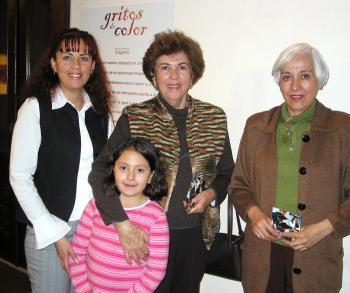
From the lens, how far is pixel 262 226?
165 cm

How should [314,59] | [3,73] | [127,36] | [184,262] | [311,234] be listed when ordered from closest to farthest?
1. [311,234]
2. [314,59]
3. [184,262]
4. [127,36]
5. [3,73]

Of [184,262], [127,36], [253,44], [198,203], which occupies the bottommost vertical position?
[184,262]

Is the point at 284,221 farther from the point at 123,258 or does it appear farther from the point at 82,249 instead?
the point at 82,249

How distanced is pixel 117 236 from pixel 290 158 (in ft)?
2.89

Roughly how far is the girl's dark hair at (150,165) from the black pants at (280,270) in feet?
2.01

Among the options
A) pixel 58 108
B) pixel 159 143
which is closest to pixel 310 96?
pixel 159 143

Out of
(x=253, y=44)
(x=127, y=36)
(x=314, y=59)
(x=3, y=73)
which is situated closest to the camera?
(x=314, y=59)

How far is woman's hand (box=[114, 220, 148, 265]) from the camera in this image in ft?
5.13

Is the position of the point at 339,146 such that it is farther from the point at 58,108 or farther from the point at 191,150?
the point at 58,108

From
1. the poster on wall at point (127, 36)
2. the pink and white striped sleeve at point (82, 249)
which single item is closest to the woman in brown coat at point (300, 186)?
the pink and white striped sleeve at point (82, 249)

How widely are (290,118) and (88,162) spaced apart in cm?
103

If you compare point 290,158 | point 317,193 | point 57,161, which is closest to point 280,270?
point 317,193

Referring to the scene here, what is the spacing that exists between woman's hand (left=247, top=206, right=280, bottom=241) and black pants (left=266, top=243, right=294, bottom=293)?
0.34ft

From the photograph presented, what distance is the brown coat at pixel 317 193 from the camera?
5.26ft
